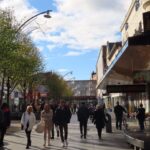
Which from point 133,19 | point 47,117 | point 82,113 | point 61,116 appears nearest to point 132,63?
point 61,116

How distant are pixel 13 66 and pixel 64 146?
17.9 m

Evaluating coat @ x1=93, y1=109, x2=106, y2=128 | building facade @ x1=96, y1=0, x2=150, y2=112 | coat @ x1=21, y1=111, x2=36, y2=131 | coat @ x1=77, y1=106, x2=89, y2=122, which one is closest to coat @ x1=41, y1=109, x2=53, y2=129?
coat @ x1=21, y1=111, x2=36, y2=131

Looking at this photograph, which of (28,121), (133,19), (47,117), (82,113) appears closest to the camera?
(28,121)

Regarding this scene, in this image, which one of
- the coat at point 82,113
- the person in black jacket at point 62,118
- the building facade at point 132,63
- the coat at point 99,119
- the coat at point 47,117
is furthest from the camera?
the coat at point 99,119

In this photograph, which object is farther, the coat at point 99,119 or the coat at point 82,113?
the coat at point 99,119

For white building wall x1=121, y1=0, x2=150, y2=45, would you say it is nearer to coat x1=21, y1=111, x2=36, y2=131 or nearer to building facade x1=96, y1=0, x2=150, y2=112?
building facade x1=96, y1=0, x2=150, y2=112

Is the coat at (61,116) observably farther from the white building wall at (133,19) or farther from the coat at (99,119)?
the white building wall at (133,19)

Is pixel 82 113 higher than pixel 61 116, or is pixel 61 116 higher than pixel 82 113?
pixel 82 113

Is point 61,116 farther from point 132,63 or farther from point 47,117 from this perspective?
point 132,63

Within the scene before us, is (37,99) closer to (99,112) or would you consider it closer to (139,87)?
(139,87)

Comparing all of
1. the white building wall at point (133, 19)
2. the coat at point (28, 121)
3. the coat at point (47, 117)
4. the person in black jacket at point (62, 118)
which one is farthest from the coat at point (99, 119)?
the white building wall at point (133, 19)

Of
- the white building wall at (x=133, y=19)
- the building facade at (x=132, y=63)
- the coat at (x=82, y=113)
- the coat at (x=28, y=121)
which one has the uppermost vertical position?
the white building wall at (x=133, y=19)

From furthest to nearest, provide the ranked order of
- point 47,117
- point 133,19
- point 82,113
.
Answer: point 133,19, point 82,113, point 47,117

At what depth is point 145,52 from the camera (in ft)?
58.6
